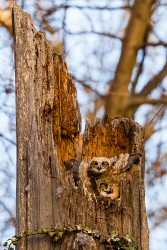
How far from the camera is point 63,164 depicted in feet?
10.4

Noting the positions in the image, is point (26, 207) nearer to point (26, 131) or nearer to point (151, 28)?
point (26, 131)

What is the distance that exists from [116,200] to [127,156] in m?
0.21

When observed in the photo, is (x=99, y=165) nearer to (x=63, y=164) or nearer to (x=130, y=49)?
(x=63, y=164)

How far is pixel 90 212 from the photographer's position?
2979 millimetres

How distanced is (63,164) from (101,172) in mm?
145

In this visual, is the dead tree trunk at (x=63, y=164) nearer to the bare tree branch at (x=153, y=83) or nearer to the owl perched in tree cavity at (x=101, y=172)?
the owl perched in tree cavity at (x=101, y=172)

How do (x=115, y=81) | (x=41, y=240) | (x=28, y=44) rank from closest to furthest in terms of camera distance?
(x=41, y=240) < (x=28, y=44) < (x=115, y=81)

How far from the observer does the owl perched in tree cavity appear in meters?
3.08

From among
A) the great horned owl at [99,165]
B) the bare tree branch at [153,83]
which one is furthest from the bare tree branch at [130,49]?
the great horned owl at [99,165]

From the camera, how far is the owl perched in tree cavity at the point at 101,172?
3.08 metres

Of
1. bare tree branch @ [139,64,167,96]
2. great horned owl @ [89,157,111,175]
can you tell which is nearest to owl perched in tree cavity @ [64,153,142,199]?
great horned owl @ [89,157,111,175]

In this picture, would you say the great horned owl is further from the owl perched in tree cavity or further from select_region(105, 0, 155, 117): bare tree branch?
select_region(105, 0, 155, 117): bare tree branch

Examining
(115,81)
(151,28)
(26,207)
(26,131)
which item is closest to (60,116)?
(26,131)

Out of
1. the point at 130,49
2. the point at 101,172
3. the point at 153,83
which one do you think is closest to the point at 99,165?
the point at 101,172
